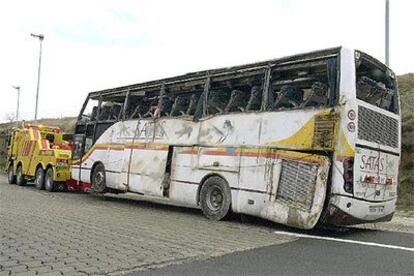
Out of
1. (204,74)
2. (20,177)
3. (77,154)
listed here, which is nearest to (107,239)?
(204,74)

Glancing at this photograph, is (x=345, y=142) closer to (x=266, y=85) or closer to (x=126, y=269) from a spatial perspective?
(x=266, y=85)

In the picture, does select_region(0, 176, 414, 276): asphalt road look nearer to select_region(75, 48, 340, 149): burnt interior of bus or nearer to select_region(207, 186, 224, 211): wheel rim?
select_region(207, 186, 224, 211): wheel rim

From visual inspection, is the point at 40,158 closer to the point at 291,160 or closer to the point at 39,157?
the point at 39,157

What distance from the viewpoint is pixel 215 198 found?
1227cm

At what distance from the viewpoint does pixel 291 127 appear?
10617 millimetres

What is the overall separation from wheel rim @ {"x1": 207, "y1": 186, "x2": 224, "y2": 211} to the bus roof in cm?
280

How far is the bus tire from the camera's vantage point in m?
16.6

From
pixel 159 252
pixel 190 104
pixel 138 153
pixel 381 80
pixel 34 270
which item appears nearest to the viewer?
pixel 34 270

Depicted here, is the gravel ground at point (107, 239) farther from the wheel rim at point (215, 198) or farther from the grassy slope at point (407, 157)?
the grassy slope at point (407, 157)

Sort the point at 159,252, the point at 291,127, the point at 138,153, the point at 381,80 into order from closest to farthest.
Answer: the point at 159,252 → the point at 291,127 → the point at 381,80 → the point at 138,153

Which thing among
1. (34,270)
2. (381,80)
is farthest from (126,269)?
(381,80)

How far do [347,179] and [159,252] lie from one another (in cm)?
412

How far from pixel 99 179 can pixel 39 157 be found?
6659mm

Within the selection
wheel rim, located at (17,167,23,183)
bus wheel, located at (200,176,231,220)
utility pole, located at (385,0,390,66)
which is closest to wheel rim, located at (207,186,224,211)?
bus wheel, located at (200,176,231,220)
